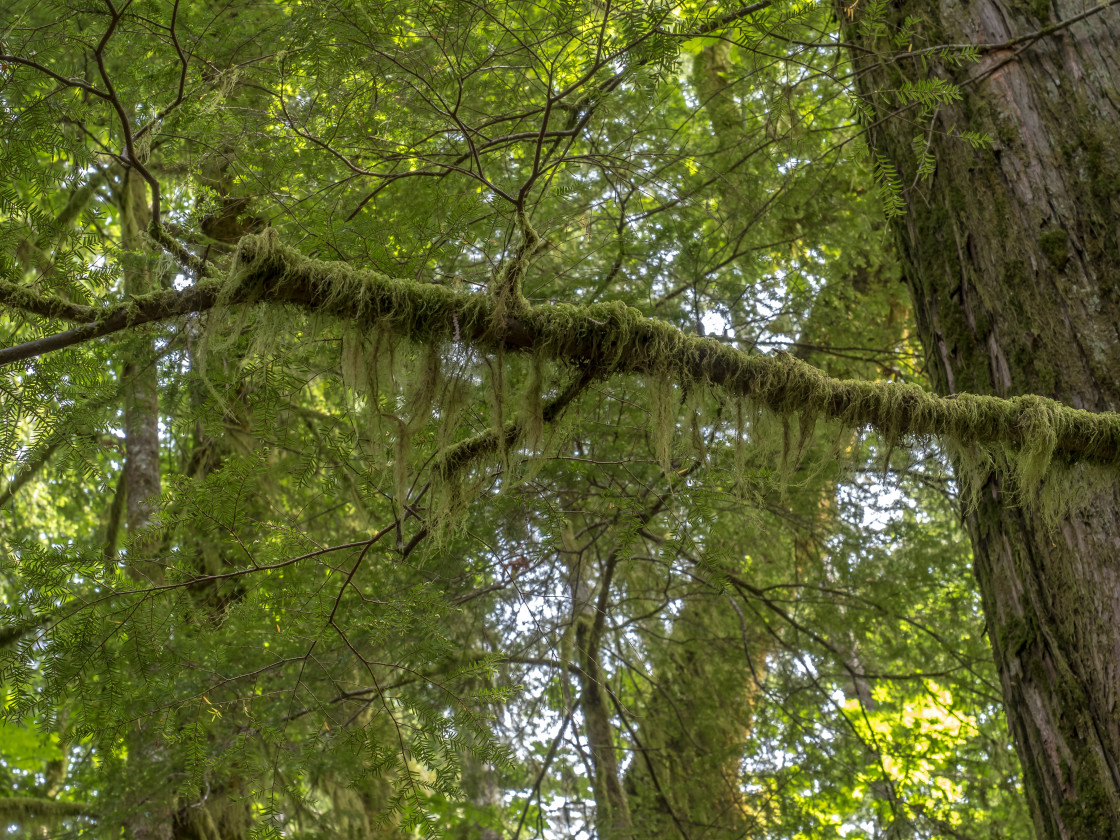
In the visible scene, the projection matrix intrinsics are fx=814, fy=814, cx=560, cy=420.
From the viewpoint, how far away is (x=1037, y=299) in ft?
8.27

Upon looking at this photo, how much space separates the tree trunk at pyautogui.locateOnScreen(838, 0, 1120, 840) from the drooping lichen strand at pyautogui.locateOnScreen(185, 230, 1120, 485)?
31cm

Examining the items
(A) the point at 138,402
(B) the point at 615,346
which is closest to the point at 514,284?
(B) the point at 615,346

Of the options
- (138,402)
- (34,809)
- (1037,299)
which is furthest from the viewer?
(34,809)

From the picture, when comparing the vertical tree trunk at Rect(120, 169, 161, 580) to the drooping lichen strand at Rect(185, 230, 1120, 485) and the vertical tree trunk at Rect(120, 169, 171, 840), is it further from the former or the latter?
the drooping lichen strand at Rect(185, 230, 1120, 485)

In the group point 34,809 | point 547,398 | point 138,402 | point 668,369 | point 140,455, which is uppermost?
point 140,455

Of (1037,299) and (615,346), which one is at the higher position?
(1037,299)

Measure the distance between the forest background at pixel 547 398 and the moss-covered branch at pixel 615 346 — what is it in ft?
0.03

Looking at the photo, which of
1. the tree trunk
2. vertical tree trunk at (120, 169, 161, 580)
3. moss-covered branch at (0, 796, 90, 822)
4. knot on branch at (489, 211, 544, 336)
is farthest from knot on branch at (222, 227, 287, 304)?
moss-covered branch at (0, 796, 90, 822)

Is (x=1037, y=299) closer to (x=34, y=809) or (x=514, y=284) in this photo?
(x=514, y=284)

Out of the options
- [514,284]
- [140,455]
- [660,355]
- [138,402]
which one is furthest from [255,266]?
[140,455]

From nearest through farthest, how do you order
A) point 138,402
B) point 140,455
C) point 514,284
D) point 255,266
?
1. point 255,266
2. point 514,284
3. point 138,402
4. point 140,455

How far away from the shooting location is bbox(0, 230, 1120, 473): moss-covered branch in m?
1.76

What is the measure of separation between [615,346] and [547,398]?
0.44 m

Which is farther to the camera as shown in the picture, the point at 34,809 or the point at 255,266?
the point at 34,809
